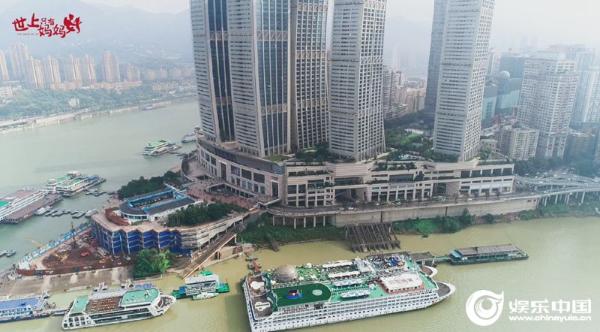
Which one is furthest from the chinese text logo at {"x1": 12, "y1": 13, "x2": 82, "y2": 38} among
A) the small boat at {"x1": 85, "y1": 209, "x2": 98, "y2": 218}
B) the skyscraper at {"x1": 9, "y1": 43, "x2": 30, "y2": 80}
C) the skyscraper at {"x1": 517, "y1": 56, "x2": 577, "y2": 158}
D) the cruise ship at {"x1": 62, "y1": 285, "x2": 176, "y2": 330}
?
the skyscraper at {"x1": 9, "y1": 43, "x2": 30, "y2": 80}

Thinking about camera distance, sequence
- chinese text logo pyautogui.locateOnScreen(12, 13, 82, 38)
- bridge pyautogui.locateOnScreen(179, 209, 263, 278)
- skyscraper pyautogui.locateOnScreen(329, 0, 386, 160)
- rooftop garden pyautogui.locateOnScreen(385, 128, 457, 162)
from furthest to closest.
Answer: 1. rooftop garden pyautogui.locateOnScreen(385, 128, 457, 162)
2. skyscraper pyautogui.locateOnScreen(329, 0, 386, 160)
3. chinese text logo pyautogui.locateOnScreen(12, 13, 82, 38)
4. bridge pyautogui.locateOnScreen(179, 209, 263, 278)

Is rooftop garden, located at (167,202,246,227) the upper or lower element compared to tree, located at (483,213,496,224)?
upper

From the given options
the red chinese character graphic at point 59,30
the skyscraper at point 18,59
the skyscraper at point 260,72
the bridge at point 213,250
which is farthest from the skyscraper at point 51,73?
the bridge at point 213,250

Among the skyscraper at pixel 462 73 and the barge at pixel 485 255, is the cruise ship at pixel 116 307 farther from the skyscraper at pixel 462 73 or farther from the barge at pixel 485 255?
the skyscraper at pixel 462 73

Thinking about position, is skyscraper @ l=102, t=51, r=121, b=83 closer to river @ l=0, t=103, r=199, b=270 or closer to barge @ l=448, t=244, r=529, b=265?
river @ l=0, t=103, r=199, b=270

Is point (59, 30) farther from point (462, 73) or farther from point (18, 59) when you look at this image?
point (18, 59)

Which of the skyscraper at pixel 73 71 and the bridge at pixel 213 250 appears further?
the skyscraper at pixel 73 71
